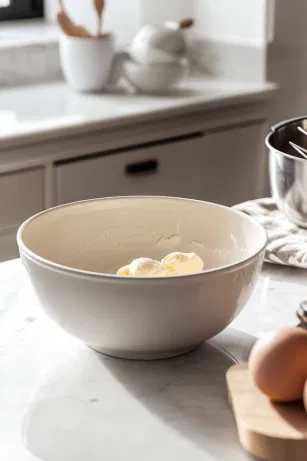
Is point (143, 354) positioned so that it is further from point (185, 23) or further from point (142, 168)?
point (185, 23)

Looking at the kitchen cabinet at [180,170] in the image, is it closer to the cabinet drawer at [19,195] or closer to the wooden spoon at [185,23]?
the cabinet drawer at [19,195]

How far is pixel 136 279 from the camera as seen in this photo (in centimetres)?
87

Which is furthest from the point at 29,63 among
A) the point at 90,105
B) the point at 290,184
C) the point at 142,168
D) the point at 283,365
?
the point at 283,365

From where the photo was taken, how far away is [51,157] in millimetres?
2115

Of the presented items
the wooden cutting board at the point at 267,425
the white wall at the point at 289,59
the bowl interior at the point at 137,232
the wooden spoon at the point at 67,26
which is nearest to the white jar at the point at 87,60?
the wooden spoon at the point at 67,26

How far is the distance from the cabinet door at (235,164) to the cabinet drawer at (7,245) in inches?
25.1

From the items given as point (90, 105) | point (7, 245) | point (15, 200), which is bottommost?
point (7, 245)

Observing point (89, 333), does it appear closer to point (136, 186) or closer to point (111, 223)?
point (111, 223)

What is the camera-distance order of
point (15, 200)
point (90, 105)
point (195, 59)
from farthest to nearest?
1. point (195, 59)
2. point (90, 105)
3. point (15, 200)

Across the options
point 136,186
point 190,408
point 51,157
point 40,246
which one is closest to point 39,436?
point 190,408

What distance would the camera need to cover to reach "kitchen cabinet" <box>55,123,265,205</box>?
2.21 meters

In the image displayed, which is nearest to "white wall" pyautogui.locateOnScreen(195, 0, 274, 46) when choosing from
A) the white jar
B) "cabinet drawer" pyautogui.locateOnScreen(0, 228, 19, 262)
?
the white jar

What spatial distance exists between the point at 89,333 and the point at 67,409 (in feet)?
0.30

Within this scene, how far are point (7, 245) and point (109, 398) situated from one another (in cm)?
127
